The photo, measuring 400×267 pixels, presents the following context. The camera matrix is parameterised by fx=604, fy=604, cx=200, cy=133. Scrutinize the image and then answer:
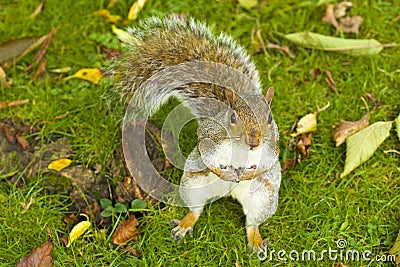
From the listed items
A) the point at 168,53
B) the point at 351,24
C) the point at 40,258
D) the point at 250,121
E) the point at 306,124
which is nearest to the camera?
the point at 250,121

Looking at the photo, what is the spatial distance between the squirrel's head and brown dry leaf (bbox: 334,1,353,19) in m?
1.06

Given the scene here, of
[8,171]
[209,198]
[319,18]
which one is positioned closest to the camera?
[209,198]

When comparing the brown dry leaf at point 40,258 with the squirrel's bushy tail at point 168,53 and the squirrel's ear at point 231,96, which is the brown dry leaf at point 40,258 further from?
the squirrel's ear at point 231,96

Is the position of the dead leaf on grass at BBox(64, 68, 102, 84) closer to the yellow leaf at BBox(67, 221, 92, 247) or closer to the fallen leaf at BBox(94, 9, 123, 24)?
the fallen leaf at BBox(94, 9, 123, 24)

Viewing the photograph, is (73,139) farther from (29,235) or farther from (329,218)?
(329,218)

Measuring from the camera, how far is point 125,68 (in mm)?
1795

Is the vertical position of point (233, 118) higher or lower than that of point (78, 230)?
higher

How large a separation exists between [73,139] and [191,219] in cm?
53

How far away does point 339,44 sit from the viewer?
223 centimetres

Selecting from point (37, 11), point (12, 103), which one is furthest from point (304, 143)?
point (37, 11)

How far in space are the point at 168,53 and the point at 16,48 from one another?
755mm

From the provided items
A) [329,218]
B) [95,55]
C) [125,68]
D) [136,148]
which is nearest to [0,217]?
[136,148]

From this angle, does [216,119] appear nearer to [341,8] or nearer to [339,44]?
[339,44]

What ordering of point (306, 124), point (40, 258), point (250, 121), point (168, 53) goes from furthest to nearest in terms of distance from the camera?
point (306, 124), point (168, 53), point (40, 258), point (250, 121)
